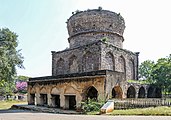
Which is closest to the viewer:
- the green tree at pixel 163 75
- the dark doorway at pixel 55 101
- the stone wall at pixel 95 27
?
the dark doorway at pixel 55 101

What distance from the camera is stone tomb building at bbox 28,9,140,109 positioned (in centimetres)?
1748

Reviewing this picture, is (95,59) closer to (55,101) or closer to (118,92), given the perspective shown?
(118,92)

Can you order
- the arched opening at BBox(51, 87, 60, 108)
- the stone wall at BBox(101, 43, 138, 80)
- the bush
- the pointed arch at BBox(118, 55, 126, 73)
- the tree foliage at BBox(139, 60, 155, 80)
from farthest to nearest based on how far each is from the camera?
the tree foliage at BBox(139, 60, 155, 80), the pointed arch at BBox(118, 55, 126, 73), the stone wall at BBox(101, 43, 138, 80), the arched opening at BBox(51, 87, 60, 108), the bush

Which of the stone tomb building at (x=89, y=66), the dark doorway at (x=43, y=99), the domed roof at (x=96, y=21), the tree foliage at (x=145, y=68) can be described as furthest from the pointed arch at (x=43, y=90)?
the tree foliage at (x=145, y=68)

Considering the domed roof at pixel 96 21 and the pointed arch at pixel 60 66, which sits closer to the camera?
the domed roof at pixel 96 21

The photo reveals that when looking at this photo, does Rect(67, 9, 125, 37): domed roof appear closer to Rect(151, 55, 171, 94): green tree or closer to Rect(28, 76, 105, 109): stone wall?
Rect(151, 55, 171, 94): green tree

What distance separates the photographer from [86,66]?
2300 centimetres

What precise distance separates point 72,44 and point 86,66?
5.13 m

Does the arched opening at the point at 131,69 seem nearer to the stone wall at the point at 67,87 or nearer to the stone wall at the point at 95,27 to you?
the stone wall at the point at 95,27

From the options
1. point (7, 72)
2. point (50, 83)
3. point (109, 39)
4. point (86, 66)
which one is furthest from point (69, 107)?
point (109, 39)

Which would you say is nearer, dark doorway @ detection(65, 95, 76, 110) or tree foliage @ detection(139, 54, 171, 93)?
dark doorway @ detection(65, 95, 76, 110)

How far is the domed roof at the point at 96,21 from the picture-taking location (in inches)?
1008

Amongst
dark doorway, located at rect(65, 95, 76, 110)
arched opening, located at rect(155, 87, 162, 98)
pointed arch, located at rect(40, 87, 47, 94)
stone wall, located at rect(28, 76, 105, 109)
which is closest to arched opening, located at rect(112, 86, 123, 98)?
stone wall, located at rect(28, 76, 105, 109)

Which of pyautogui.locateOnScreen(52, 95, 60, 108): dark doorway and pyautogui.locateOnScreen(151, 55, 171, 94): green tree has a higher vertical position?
pyautogui.locateOnScreen(151, 55, 171, 94): green tree
